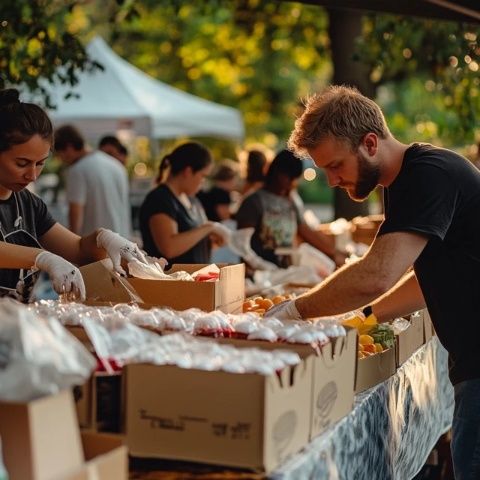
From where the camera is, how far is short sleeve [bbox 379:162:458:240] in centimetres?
312

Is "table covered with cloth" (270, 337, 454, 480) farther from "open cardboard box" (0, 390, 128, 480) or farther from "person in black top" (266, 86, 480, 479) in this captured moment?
"open cardboard box" (0, 390, 128, 480)

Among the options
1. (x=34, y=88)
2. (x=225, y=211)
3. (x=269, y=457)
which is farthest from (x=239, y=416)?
(x=225, y=211)

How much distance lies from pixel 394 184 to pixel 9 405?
5.16 ft

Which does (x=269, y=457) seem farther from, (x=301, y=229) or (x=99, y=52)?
(x=99, y=52)

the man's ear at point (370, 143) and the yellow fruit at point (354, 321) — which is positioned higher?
the man's ear at point (370, 143)

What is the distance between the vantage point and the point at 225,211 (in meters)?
8.99

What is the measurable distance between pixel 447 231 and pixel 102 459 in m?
1.54

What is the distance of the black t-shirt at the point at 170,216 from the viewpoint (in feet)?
18.9

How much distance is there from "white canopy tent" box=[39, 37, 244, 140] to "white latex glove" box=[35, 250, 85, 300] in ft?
25.0

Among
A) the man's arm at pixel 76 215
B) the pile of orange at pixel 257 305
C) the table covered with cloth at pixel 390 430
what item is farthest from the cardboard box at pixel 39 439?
the man's arm at pixel 76 215

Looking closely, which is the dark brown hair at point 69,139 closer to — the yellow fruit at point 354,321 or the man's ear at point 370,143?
the yellow fruit at point 354,321

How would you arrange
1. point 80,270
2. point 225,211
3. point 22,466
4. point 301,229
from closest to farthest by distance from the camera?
1. point 22,466
2. point 80,270
3. point 301,229
4. point 225,211

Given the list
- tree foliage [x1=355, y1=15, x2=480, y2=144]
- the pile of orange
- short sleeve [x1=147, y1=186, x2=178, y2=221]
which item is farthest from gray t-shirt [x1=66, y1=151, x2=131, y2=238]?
the pile of orange

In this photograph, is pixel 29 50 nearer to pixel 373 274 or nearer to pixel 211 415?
pixel 373 274
